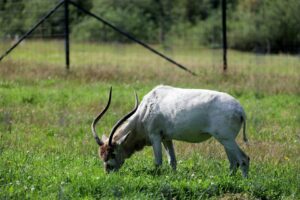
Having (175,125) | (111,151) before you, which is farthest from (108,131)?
(175,125)

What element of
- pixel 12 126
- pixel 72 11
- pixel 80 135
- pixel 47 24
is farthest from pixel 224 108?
pixel 72 11

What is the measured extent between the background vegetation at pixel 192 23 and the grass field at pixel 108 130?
21.4 meters

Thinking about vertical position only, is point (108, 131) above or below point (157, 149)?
below

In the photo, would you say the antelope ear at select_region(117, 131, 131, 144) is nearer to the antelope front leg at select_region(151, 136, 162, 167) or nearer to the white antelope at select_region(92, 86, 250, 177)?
the white antelope at select_region(92, 86, 250, 177)

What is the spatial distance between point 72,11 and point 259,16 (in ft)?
42.9

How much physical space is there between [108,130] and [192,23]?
35974 millimetres

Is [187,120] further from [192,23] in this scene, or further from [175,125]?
[192,23]

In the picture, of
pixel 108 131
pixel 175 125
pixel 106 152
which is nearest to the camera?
pixel 106 152

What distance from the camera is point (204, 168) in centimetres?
997

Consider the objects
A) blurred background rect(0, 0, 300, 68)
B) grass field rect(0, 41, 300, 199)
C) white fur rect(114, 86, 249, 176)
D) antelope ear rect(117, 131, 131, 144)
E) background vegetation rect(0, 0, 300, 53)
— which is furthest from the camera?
background vegetation rect(0, 0, 300, 53)

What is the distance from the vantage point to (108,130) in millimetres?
12992

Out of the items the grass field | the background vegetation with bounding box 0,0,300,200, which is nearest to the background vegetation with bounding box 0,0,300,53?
the background vegetation with bounding box 0,0,300,200

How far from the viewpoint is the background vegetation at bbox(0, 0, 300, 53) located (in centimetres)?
4391

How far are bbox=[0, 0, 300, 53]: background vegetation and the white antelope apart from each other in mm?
29796
